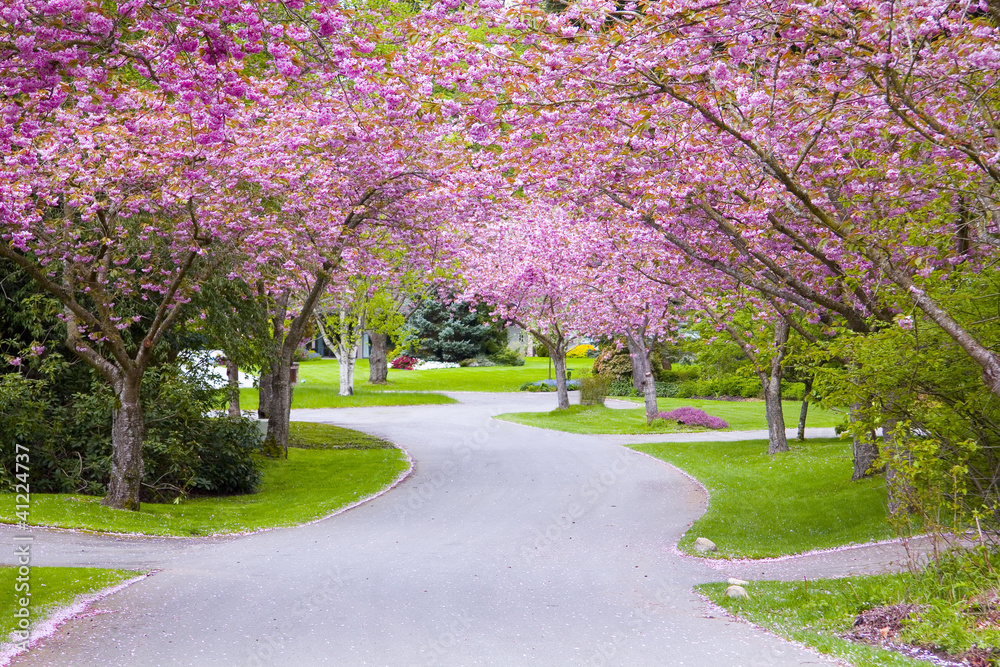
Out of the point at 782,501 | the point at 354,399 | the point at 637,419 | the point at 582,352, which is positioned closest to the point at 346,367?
the point at 354,399

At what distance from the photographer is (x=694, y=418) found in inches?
1147

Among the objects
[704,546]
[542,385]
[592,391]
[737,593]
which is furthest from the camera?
[542,385]

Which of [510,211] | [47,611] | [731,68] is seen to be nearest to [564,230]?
[510,211]

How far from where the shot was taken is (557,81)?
855 cm

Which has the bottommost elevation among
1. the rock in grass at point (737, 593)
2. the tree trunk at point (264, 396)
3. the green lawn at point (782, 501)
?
the green lawn at point (782, 501)

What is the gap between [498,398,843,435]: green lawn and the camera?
1076 inches

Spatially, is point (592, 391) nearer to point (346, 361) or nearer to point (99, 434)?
point (346, 361)

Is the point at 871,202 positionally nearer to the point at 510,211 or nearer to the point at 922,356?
the point at 922,356

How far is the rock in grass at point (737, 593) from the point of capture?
8.34 meters

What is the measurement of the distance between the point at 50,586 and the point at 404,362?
46501mm

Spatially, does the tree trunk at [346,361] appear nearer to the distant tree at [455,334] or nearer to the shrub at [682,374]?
the distant tree at [455,334]

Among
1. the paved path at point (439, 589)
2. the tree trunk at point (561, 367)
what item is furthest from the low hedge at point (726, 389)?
the paved path at point (439, 589)

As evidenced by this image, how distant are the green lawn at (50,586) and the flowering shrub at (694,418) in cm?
2244

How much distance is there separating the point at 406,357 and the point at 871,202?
4631 cm
